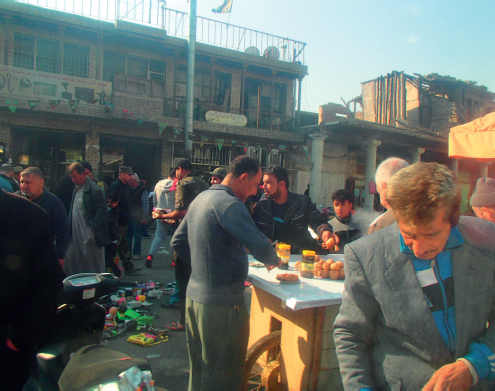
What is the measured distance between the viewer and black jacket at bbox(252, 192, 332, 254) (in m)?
3.90

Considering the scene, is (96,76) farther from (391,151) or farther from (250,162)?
(391,151)

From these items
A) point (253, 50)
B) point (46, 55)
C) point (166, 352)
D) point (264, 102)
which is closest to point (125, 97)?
point (46, 55)

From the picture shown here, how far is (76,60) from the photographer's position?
45.7 feet

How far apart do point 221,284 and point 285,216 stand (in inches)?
74.1

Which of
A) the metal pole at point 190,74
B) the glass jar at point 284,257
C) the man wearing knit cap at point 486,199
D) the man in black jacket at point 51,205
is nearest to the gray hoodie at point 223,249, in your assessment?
the glass jar at point 284,257

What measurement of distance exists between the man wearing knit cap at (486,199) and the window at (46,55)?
597 inches

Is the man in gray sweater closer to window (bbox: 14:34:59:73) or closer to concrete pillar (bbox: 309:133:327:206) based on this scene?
concrete pillar (bbox: 309:133:327:206)

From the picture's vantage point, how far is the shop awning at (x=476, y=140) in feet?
13.3

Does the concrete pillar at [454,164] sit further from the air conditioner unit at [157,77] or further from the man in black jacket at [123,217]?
the man in black jacket at [123,217]

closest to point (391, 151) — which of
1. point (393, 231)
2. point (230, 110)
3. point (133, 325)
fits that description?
point (230, 110)

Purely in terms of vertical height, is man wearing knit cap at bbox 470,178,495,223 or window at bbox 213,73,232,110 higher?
window at bbox 213,73,232,110

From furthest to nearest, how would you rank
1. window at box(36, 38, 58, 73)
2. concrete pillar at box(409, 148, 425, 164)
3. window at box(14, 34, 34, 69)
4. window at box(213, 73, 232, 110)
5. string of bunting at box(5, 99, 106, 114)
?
concrete pillar at box(409, 148, 425, 164) < window at box(213, 73, 232, 110) < window at box(36, 38, 58, 73) < window at box(14, 34, 34, 69) < string of bunting at box(5, 99, 106, 114)

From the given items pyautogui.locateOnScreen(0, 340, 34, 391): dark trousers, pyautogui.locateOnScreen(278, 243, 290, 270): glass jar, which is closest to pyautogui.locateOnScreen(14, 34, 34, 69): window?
pyautogui.locateOnScreen(278, 243, 290, 270): glass jar

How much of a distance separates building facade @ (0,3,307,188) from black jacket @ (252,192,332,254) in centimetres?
1057
